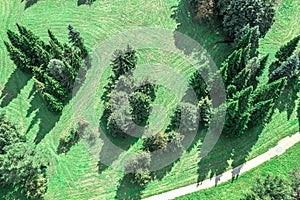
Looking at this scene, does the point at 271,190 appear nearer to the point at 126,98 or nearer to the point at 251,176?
the point at 251,176

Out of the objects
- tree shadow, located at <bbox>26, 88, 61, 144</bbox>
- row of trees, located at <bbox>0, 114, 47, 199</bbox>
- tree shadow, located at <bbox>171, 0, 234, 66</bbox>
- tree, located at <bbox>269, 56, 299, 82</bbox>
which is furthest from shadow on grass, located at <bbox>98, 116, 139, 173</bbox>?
tree, located at <bbox>269, 56, 299, 82</bbox>

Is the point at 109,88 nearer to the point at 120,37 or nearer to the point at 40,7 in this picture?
the point at 120,37

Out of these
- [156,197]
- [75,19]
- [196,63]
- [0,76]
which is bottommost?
[156,197]

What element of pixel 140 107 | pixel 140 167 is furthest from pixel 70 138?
pixel 140 167

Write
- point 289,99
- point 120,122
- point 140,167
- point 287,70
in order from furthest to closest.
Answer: point 289,99 → point 287,70 → point 120,122 → point 140,167

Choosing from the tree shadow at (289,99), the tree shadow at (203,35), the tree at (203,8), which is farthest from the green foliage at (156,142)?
the tree at (203,8)

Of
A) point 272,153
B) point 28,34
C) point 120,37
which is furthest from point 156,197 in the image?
point 28,34

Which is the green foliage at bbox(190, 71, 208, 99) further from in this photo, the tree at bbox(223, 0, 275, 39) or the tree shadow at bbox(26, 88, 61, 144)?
the tree shadow at bbox(26, 88, 61, 144)
